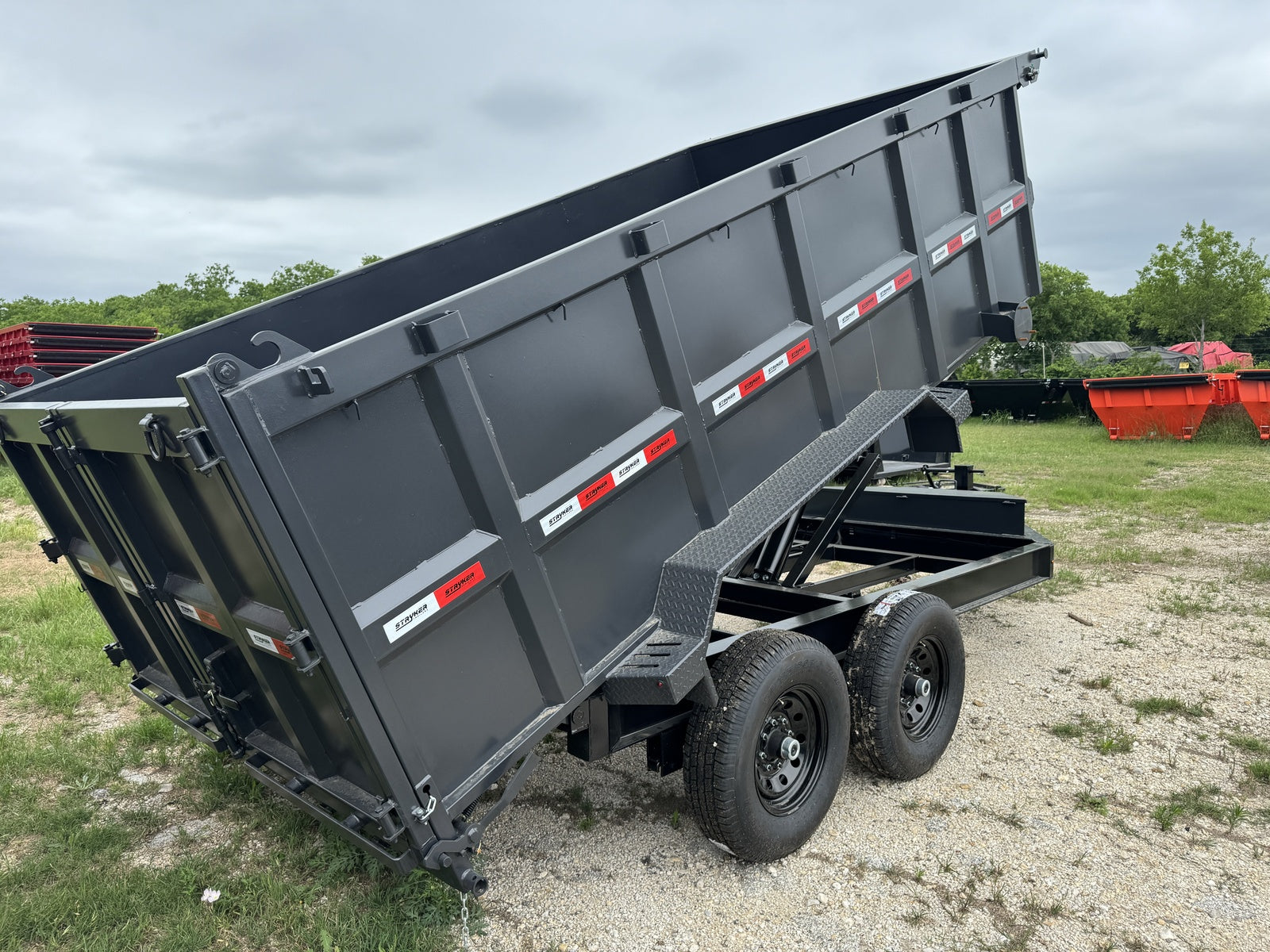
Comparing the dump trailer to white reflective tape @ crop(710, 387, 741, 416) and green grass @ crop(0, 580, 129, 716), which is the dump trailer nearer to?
white reflective tape @ crop(710, 387, 741, 416)

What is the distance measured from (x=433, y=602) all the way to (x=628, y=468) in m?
0.93

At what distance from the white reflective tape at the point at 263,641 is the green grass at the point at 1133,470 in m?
9.06

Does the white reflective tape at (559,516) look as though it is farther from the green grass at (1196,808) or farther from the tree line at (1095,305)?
the tree line at (1095,305)

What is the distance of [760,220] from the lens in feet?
12.6

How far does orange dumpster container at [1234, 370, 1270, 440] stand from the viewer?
13891 millimetres

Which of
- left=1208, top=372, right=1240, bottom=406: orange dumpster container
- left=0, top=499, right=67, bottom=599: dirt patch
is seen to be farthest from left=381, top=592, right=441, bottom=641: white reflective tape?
left=1208, top=372, right=1240, bottom=406: orange dumpster container

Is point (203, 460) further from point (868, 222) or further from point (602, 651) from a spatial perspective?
point (868, 222)

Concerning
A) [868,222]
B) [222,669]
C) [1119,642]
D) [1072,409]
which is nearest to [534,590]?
[222,669]

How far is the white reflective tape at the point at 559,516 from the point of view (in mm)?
3045

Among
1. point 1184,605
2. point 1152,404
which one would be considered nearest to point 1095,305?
Result: point 1152,404

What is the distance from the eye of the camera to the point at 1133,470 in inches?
483

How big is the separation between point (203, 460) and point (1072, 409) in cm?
1875

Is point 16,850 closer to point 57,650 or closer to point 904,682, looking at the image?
point 57,650

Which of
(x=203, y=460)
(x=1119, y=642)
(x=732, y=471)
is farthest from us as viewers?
(x=1119, y=642)
